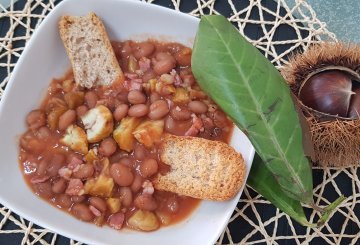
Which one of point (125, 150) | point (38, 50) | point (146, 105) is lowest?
point (125, 150)

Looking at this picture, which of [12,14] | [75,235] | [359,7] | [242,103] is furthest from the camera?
[359,7]

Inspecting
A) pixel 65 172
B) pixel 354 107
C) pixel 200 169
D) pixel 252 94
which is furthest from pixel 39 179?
pixel 354 107

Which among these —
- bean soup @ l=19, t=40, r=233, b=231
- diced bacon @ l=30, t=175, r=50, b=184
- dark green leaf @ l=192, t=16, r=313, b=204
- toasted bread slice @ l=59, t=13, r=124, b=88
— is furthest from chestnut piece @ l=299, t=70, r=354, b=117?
diced bacon @ l=30, t=175, r=50, b=184

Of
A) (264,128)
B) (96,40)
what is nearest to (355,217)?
(264,128)

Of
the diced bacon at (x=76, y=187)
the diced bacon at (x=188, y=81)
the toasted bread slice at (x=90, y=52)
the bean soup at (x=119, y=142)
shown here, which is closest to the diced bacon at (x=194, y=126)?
the bean soup at (x=119, y=142)

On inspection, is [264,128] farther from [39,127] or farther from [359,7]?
[359,7]

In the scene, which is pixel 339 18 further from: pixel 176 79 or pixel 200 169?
pixel 200 169

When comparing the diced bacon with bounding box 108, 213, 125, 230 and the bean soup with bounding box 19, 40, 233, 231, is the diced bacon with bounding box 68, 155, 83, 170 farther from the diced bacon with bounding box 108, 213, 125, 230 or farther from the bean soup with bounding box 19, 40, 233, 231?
the diced bacon with bounding box 108, 213, 125, 230
